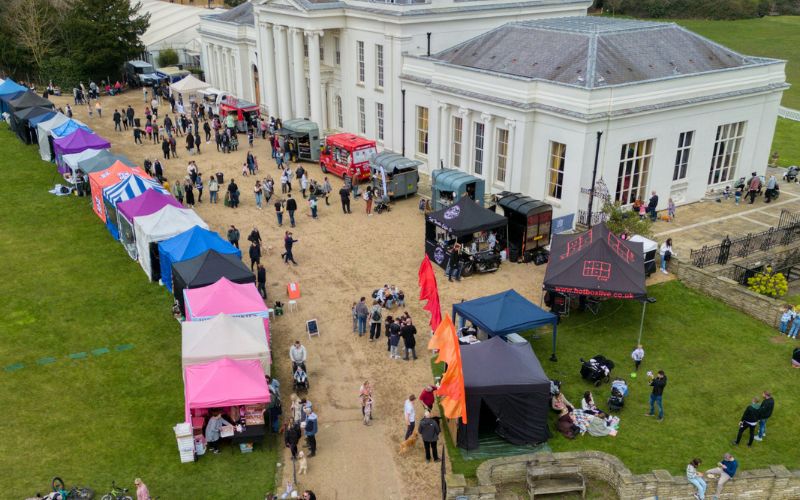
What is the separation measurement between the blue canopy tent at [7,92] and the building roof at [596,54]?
3227 centimetres

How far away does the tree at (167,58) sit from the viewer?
203ft

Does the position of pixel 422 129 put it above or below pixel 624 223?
below

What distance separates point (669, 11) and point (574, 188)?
77.8 m

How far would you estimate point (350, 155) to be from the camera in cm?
3475

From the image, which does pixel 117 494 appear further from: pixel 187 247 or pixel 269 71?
pixel 269 71

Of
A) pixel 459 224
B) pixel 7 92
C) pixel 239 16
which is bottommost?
pixel 7 92

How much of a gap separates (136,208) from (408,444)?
15241mm

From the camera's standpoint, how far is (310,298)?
23.9 meters

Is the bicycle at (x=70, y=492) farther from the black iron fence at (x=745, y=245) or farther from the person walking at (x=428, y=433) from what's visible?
the black iron fence at (x=745, y=245)

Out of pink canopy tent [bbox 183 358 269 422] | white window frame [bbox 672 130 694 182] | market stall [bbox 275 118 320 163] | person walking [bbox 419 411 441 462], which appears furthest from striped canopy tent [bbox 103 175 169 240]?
white window frame [bbox 672 130 694 182]

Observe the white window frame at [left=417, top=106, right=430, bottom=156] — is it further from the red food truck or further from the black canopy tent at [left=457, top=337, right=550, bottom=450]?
the black canopy tent at [left=457, top=337, right=550, bottom=450]

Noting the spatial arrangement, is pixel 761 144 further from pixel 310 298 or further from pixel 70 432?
pixel 70 432

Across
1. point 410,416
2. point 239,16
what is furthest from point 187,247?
point 239,16

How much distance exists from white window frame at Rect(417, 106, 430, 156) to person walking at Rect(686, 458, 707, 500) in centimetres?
2386
